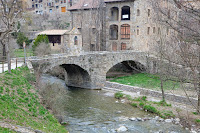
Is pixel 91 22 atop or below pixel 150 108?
atop

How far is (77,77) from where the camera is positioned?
3044cm

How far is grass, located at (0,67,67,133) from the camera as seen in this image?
1047 centimetres

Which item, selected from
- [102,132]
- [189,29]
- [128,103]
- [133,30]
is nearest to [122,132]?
[102,132]

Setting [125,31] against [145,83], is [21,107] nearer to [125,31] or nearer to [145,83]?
[145,83]

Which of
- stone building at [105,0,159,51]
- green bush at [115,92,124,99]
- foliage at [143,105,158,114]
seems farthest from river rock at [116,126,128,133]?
stone building at [105,0,159,51]

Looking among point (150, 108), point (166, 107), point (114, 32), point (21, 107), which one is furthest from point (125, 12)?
point (21, 107)

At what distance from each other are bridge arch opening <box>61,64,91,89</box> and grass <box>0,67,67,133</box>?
44.9 ft

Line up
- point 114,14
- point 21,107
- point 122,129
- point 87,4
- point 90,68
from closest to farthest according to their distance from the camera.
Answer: point 21,107 < point 122,129 < point 90,68 < point 114,14 < point 87,4

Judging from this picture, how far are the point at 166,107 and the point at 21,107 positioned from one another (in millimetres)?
13439

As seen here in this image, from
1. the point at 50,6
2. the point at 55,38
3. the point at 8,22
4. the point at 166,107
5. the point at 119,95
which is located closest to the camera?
the point at 8,22

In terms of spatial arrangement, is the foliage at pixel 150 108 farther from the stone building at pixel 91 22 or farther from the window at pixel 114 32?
the window at pixel 114 32

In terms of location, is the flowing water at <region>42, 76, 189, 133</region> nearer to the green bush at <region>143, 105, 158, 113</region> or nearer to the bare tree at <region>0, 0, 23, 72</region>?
the green bush at <region>143, 105, 158, 113</region>

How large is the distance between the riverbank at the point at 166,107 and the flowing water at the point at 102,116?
0.74 meters

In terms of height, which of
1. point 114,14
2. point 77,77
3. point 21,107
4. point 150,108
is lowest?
point 150,108
